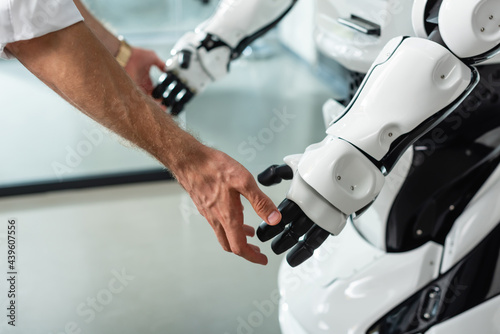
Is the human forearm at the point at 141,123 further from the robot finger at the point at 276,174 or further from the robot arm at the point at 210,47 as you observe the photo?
the robot arm at the point at 210,47

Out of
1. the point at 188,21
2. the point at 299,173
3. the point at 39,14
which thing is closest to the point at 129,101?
the point at 39,14

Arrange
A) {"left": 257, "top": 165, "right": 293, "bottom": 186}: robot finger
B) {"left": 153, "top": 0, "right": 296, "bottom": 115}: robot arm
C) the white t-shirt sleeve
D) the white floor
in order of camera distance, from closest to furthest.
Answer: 1. the white t-shirt sleeve
2. {"left": 257, "top": 165, "right": 293, "bottom": 186}: robot finger
3. {"left": 153, "top": 0, "right": 296, "bottom": 115}: robot arm
4. the white floor

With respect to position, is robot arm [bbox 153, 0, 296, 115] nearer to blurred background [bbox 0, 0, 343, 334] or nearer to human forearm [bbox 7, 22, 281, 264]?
blurred background [bbox 0, 0, 343, 334]

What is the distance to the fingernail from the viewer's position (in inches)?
37.1

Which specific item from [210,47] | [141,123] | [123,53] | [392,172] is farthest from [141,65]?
[392,172]

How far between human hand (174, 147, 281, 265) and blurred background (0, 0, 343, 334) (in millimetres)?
131

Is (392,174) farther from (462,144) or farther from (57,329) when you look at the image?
(57,329)

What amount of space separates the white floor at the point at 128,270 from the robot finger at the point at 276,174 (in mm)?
630

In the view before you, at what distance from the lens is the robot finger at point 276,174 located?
1003 mm

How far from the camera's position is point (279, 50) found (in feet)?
14.0

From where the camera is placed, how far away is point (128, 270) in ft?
5.87

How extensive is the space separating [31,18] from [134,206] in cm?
134

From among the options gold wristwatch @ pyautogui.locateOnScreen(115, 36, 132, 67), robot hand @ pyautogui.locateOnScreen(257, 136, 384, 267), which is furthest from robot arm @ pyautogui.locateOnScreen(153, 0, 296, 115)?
robot hand @ pyautogui.locateOnScreen(257, 136, 384, 267)

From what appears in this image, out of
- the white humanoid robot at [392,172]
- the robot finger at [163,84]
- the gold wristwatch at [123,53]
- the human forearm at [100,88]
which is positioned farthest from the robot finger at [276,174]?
the gold wristwatch at [123,53]
